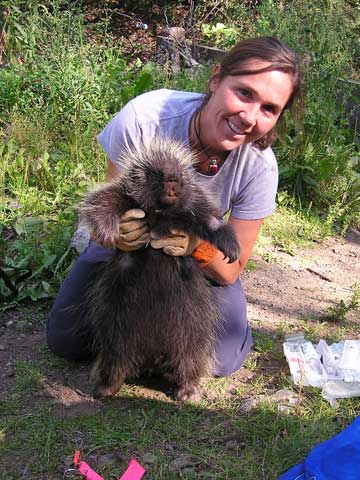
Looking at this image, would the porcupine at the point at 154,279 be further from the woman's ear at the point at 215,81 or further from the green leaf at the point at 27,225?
the green leaf at the point at 27,225

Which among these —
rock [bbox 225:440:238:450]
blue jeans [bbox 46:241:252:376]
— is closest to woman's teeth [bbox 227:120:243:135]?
blue jeans [bbox 46:241:252:376]

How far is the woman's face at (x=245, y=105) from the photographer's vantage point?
7.72ft

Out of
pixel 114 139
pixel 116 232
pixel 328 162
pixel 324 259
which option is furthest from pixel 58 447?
pixel 328 162

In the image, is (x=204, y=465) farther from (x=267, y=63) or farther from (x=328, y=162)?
(x=328, y=162)

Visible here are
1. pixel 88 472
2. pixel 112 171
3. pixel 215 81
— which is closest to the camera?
pixel 88 472

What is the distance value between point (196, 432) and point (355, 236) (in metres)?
Answer: 2.66

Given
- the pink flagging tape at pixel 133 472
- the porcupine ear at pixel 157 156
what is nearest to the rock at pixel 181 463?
the pink flagging tape at pixel 133 472

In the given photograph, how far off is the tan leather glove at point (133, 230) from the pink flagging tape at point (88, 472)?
0.87 metres

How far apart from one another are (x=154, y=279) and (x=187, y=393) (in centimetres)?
65

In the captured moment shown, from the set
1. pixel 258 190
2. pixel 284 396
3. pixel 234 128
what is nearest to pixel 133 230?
pixel 234 128

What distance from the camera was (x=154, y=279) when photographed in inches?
93.1

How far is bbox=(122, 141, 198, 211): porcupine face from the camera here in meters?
2.23

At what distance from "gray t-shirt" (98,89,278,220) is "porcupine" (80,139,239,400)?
13 cm

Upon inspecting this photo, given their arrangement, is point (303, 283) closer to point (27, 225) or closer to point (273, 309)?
point (273, 309)
